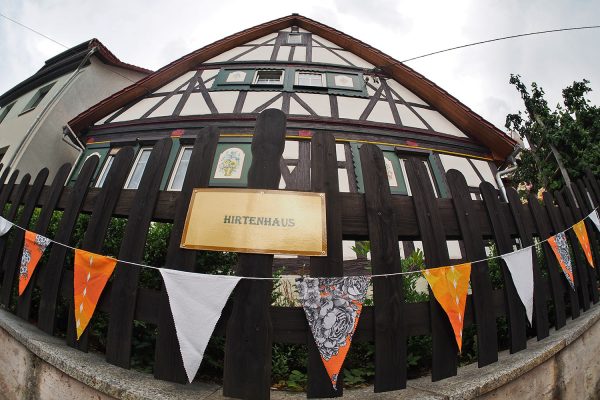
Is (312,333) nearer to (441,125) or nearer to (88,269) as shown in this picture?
(88,269)

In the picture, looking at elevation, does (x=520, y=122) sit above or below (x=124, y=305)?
above

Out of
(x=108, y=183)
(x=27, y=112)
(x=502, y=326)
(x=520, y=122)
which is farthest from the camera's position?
(x=520, y=122)

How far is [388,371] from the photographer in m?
1.51

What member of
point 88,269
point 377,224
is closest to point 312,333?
point 377,224

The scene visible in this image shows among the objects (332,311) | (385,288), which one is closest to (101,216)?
(332,311)

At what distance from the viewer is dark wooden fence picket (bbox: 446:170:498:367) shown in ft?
5.90

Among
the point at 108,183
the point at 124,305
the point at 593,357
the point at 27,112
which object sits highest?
the point at 27,112

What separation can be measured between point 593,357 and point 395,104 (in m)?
7.14

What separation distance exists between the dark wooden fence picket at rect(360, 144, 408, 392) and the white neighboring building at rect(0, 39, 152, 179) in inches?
388

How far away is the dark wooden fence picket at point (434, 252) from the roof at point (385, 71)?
756cm

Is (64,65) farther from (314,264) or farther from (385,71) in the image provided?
(314,264)

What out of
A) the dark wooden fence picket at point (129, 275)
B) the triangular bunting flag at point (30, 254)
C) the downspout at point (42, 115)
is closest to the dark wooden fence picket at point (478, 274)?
the dark wooden fence picket at point (129, 275)

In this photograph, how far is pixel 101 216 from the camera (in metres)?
2.00

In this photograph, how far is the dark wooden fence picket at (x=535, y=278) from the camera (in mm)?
2170
